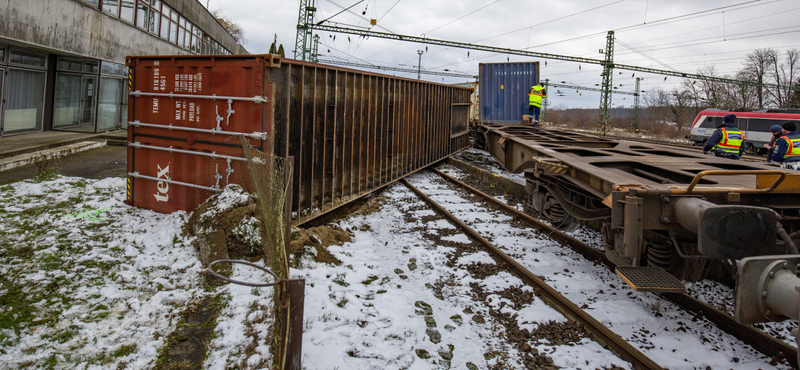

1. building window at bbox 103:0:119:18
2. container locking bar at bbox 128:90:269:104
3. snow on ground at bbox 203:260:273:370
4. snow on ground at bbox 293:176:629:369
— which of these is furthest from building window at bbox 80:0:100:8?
snow on ground at bbox 203:260:273:370

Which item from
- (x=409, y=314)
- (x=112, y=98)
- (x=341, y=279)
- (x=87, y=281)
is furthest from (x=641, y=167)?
(x=112, y=98)

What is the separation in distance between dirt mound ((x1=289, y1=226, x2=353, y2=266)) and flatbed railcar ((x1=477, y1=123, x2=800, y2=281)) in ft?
10.3

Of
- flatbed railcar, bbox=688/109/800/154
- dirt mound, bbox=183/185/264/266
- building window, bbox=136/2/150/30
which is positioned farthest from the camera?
flatbed railcar, bbox=688/109/800/154

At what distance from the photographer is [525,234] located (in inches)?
276

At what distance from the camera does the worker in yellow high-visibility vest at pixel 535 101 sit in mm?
13969

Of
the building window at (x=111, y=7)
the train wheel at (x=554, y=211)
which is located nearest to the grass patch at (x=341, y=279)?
the train wheel at (x=554, y=211)

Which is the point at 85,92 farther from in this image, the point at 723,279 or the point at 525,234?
the point at 723,279

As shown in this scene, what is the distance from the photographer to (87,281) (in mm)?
4559

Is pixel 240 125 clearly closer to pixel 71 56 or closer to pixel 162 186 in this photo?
pixel 162 186

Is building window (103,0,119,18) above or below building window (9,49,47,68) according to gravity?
above

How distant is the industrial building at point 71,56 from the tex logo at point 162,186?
8178mm

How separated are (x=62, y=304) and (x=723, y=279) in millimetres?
7307

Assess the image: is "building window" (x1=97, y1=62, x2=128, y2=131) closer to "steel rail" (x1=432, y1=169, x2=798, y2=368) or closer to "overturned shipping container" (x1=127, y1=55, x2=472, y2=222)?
"overturned shipping container" (x1=127, y1=55, x2=472, y2=222)

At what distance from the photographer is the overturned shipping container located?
5.81m
